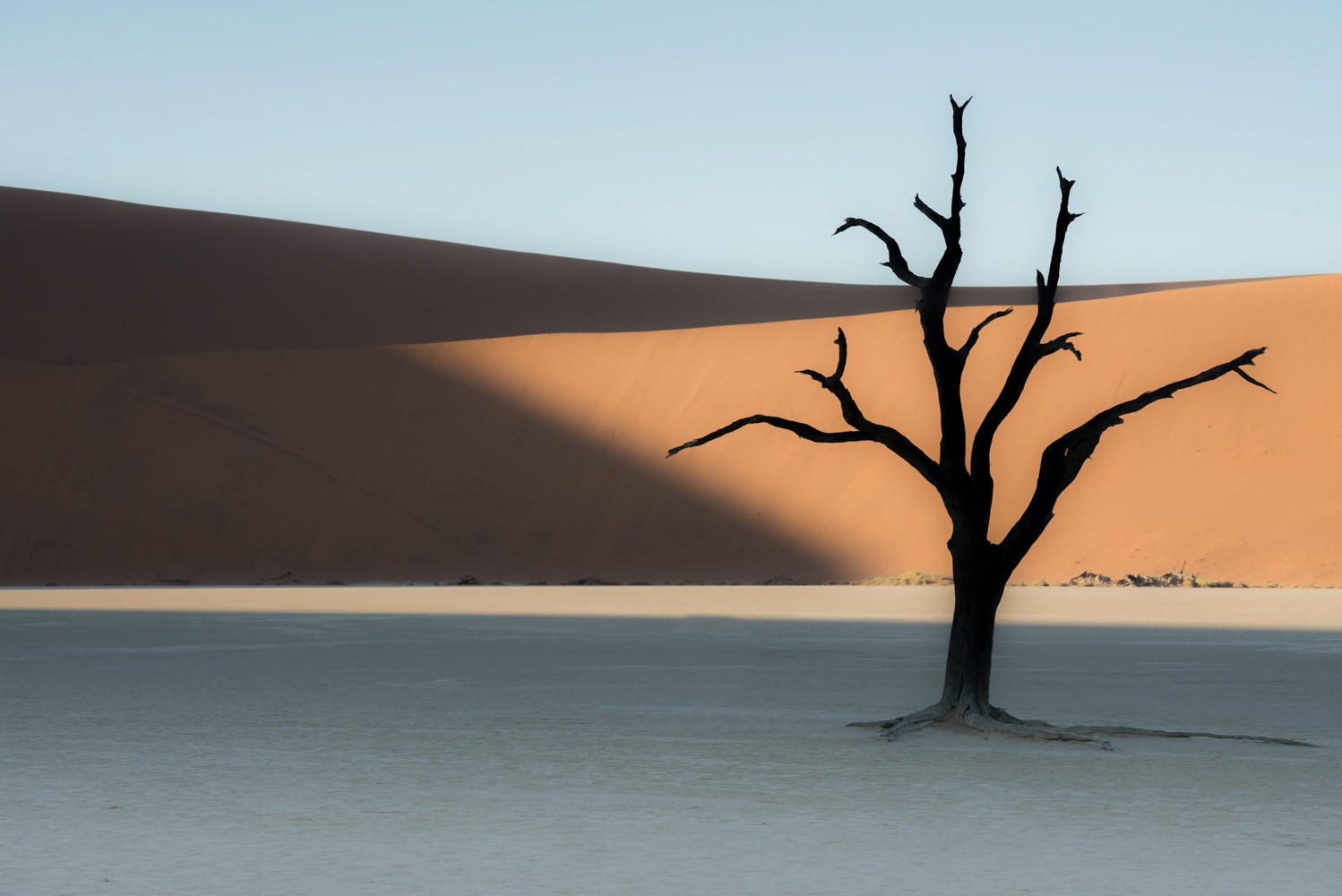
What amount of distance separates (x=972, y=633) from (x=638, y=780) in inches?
144

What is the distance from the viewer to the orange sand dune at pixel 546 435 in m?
45.5

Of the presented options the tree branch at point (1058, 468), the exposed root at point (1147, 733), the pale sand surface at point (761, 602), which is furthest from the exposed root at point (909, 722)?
the pale sand surface at point (761, 602)

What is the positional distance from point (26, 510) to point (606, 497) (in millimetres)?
16281

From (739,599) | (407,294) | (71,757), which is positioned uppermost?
(407,294)

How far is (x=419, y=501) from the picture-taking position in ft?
160

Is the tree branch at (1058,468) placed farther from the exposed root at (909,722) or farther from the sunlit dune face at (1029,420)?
the sunlit dune face at (1029,420)

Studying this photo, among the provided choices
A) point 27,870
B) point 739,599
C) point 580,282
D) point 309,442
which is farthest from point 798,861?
point 580,282

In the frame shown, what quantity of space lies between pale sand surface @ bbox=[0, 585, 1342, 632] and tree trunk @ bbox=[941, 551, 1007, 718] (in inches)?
543

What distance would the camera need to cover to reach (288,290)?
62.8 metres

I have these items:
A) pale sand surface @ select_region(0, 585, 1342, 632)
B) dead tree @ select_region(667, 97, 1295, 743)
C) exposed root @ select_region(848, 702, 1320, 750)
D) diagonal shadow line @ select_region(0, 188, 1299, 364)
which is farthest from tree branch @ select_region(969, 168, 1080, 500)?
diagonal shadow line @ select_region(0, 188, 1299, 364)

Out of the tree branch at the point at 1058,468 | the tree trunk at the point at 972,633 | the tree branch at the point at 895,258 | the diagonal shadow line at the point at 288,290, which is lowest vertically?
the tree trunk at the point at 972,633

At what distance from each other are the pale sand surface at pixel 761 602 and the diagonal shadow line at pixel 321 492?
4.98 m

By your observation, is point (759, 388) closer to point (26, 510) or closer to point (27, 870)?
point (26, 510)

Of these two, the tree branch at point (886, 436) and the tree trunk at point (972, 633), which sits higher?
the tree branch at point (886, 436)
